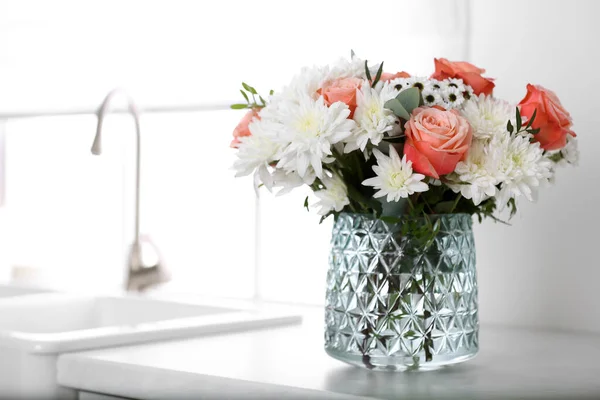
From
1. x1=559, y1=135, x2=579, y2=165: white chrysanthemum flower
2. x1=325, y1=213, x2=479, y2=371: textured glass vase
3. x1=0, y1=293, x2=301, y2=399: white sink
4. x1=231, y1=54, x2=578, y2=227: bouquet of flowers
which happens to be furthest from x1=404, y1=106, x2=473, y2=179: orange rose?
x1=0, y1=293, x2=301, y2=399: white sink

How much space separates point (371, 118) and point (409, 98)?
0.18 feet

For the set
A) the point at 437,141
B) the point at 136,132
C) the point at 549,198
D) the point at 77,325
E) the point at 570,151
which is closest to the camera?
the point at 437,141

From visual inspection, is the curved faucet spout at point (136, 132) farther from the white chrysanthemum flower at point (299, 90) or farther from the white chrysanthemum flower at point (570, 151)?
the white chrysanthemum flower at point (570, 151)

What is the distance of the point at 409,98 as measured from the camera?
1147 millimetres

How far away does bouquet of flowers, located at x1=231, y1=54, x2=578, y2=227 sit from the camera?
1.13 meters

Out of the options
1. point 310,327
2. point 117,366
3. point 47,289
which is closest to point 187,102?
point 47,289

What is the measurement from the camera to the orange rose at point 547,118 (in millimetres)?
1220

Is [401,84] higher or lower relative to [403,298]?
higher

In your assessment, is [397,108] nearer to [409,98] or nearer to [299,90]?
[409,98]

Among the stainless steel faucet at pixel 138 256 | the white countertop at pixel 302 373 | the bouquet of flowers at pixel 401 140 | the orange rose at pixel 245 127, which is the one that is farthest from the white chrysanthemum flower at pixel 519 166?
the stainless steel faucet at pixel 138 256

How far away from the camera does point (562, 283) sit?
159 centimetres

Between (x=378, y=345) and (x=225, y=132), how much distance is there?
97 centimetres

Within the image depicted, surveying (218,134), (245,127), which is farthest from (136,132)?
(245,127)

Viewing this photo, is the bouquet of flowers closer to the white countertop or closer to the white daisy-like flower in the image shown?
the white daisy-like flower
